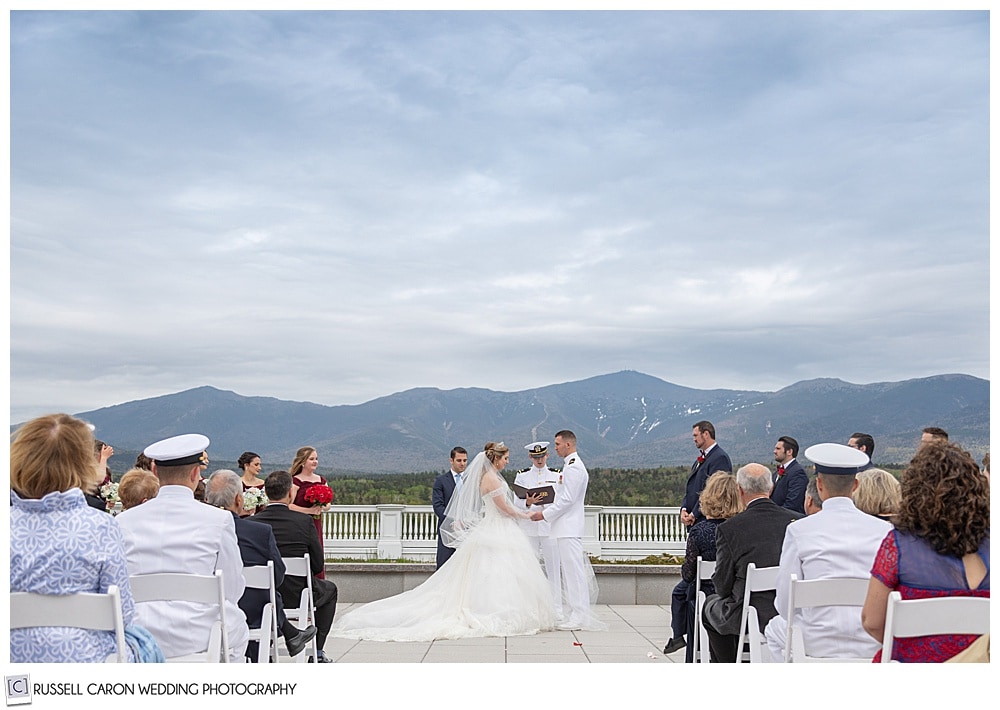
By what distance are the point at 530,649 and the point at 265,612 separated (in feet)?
11.1

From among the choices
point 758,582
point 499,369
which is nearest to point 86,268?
point 758,582

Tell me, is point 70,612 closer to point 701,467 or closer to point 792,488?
point 701,467

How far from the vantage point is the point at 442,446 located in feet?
222

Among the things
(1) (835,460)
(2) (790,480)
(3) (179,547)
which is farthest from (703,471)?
(3) (179,547)

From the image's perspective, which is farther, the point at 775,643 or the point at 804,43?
the point at 804,43

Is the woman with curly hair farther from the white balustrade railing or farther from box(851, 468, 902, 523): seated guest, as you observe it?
the white balustrade railing

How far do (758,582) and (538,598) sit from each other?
13.9 feet

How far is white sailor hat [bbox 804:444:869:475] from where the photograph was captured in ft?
14.4

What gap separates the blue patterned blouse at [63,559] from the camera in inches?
129

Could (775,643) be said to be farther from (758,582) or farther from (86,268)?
(86,268)

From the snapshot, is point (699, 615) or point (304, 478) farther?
point (304, 478)
